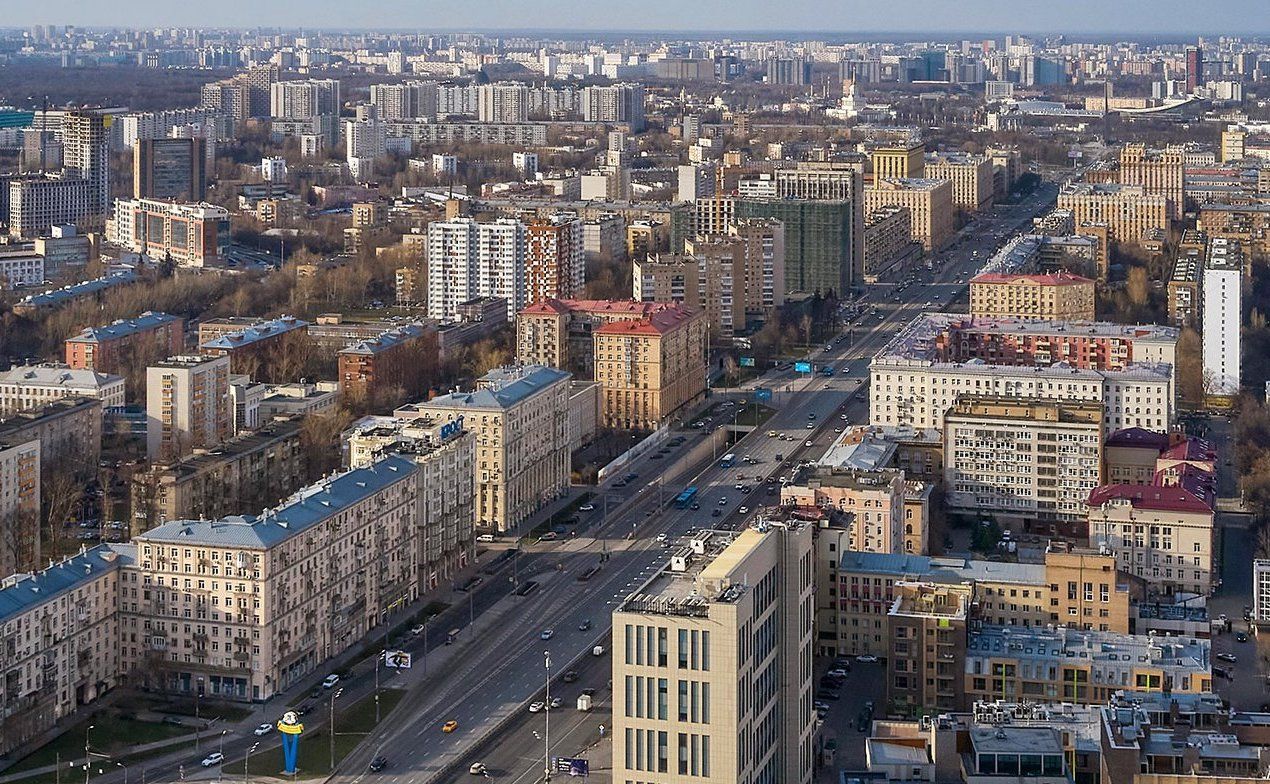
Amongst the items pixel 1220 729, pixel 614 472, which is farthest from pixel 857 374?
pixel 1220 729

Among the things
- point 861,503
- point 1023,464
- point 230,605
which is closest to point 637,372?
point 1023,464

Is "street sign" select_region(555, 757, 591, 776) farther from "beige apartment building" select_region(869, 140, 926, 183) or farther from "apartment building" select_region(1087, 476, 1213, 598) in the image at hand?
"beige apartment building" select_region(869, 140, 926, 183)

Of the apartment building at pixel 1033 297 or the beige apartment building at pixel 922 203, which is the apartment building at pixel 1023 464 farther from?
the beige apartment building at pixel 922 203

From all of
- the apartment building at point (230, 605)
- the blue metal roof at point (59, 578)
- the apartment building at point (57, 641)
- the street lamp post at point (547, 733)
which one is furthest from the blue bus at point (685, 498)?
the apartment building at point (57, 641)

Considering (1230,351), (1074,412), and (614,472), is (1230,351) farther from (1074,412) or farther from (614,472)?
(614,472)

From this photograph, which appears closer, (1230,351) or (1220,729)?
(1220,729)

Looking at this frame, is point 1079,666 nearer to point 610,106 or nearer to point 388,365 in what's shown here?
point 388,365

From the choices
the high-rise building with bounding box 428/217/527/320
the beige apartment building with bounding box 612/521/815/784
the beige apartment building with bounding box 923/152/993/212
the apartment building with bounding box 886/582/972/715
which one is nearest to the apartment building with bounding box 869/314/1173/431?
the apartment building with bounding box 886/582/972/715

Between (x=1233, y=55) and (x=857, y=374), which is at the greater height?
(x=1233, y=55)
